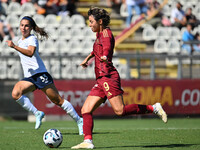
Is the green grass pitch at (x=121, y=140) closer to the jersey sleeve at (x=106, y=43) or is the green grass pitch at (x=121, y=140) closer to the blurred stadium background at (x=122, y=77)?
the jersey sleeve at (x=106, y=43)

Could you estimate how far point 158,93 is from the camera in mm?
14492

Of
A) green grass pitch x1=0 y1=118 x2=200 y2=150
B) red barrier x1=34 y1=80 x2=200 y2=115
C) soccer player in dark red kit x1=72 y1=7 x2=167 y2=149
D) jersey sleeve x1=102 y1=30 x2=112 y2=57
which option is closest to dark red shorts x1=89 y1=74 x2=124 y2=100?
soccer player in dark red kit x1=72 y1=7 x2=167 y2=149

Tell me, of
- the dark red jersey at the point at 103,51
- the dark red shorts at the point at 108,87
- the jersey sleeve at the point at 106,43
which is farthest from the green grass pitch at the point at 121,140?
the jersey sleeve at the point at 106,43

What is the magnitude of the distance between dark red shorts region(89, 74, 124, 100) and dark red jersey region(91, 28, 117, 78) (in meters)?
0.08

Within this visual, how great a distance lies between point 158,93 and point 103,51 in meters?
7.99

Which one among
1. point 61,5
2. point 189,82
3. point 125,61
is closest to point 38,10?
point 61,5

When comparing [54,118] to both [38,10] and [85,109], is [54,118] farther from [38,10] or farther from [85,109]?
[85,109]

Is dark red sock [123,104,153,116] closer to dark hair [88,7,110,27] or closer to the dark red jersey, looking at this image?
the dark red jersey

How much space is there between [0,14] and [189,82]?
24.1 feet

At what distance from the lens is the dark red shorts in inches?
273

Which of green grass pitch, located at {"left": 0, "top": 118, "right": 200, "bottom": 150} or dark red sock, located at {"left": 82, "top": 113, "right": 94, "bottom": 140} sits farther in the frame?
green grass pitch, located at {"left": 0, "top": 118, "right": 200, "bottom": 150}

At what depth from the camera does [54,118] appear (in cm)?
1384

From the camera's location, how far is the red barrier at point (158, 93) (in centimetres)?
1400

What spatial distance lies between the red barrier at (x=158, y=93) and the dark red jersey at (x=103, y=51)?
269 inches
